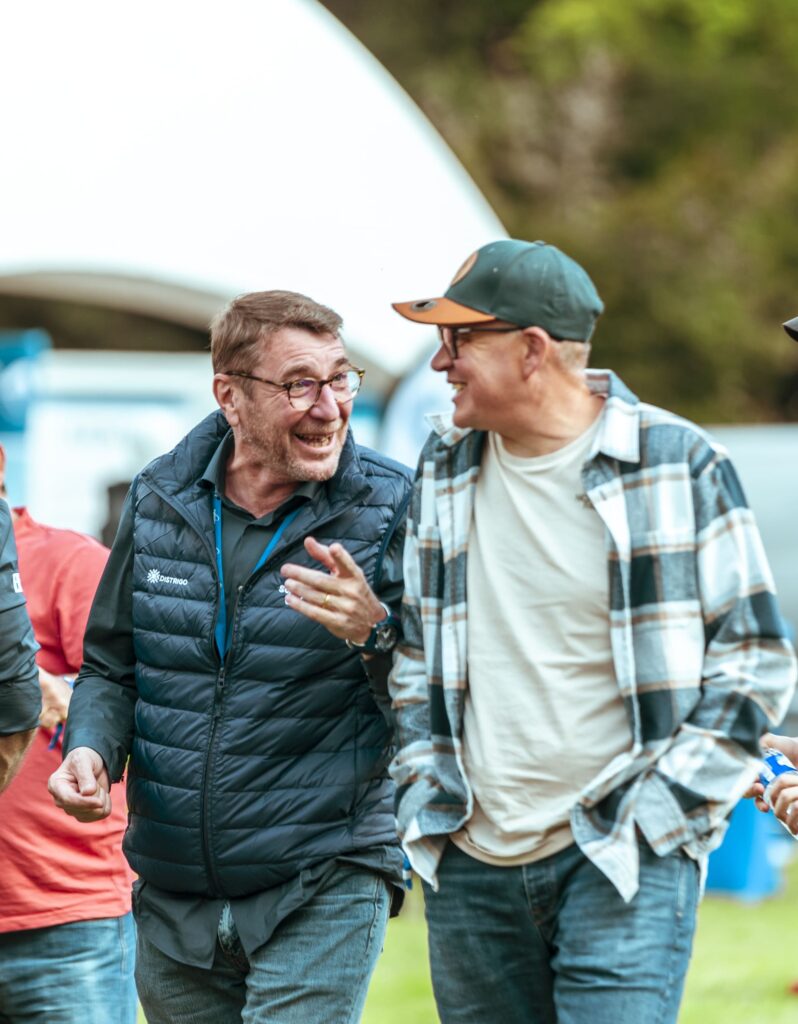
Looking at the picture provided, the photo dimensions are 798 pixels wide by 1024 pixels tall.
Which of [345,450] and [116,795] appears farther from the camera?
[116,795]

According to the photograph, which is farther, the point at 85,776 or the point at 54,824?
the point at 54,824

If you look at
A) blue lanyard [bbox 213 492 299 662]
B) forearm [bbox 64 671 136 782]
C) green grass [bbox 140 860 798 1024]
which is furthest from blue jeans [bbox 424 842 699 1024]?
green grass [bbox 140 860 798 1024]

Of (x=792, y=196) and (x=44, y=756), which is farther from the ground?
(x=792, y=196)

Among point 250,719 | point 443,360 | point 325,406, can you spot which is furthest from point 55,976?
point 443,360

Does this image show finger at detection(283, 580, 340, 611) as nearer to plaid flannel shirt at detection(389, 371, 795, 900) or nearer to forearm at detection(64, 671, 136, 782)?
plaid flannel shirt at detection(389, 371, 795, 900)

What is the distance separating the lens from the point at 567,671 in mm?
3098

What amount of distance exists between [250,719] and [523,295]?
108cm

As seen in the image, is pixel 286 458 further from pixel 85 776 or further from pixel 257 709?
pixel 85 776

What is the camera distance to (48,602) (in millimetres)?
4141

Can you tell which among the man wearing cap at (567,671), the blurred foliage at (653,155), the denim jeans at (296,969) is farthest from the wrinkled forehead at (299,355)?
the blurred foliage at (653,155)

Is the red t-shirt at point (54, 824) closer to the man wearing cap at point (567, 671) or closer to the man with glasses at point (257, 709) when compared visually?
the man with glasses at point (257, 709)

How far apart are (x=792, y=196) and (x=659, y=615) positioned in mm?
23450

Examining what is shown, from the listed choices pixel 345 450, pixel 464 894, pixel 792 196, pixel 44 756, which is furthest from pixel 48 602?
Answer: pixel 792 196

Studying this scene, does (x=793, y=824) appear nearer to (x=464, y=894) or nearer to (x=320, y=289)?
(x=464, y=894)
